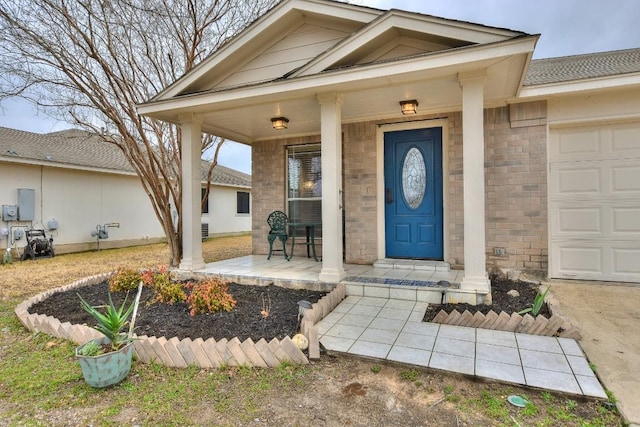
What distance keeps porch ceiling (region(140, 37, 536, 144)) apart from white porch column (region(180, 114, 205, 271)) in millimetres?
223

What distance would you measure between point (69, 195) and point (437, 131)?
975 cm

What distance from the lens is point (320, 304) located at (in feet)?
→ 11.5

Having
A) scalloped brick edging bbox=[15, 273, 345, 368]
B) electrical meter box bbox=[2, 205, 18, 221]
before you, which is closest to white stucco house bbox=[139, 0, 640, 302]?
scalloped brick edging bbox=[15, 273, 345, 368]

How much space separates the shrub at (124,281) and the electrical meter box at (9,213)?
19.2ft

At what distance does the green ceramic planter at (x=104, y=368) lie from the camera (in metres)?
2.24

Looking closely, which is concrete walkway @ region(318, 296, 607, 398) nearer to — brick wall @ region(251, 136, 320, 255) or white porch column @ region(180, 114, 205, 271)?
white porch column @ region(180, 114, 205, 271)

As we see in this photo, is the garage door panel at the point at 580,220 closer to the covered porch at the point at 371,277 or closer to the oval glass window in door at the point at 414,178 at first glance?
the covered porch at the point at 371,277

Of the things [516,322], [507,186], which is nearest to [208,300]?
[516,322]

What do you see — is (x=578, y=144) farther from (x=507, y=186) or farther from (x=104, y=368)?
(x=104, y=368)

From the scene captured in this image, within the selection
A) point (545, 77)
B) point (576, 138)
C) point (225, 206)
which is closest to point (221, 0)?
point (545, 77)

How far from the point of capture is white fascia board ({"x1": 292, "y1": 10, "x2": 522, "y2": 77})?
336cm

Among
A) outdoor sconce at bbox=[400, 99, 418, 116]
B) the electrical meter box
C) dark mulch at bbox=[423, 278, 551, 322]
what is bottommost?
dark mulch at bbox=[423, 278, 551, 322]

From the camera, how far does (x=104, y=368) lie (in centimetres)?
227

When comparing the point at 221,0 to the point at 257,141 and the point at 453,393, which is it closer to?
the point at 257,141
